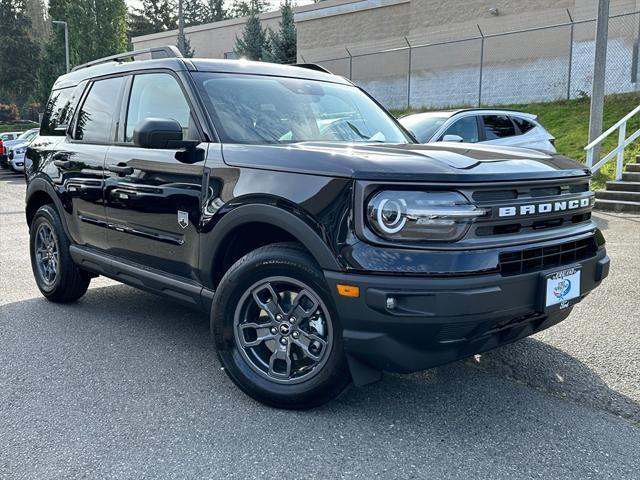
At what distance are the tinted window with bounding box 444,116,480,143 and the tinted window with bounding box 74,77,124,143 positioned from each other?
529cm

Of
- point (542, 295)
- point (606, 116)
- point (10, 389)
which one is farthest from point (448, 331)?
point (606, 116)

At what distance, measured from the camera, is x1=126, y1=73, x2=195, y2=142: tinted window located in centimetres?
391

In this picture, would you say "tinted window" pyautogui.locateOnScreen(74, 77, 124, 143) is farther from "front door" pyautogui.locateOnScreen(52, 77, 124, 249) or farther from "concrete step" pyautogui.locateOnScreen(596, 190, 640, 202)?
"concrete step" pyautogui.locateOnScreen(596, 190, 640, 202)

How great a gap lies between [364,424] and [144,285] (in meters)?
1.84

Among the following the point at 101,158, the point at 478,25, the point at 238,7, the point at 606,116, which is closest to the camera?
the point at 101,158

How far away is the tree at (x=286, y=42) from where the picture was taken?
1289 inches

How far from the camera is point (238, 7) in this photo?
81438mm

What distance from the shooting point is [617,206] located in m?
10.2

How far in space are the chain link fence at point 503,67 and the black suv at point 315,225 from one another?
55.3 feet

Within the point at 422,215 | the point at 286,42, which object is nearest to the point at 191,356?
the point at 422,215

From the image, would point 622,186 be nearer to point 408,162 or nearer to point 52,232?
point 408,162

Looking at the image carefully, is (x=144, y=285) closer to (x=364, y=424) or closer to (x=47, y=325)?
(x=47, y=325)

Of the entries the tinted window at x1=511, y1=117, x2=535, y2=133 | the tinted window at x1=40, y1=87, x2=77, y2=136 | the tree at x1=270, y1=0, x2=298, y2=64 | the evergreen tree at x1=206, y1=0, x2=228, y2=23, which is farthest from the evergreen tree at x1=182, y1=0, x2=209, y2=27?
the tinted window at x1=40, y1=87, x2=77, y2=136

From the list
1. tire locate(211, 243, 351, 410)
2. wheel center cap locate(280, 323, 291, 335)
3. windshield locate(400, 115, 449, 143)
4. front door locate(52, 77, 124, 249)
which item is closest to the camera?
tire locate(211, 243, 351, 410)
